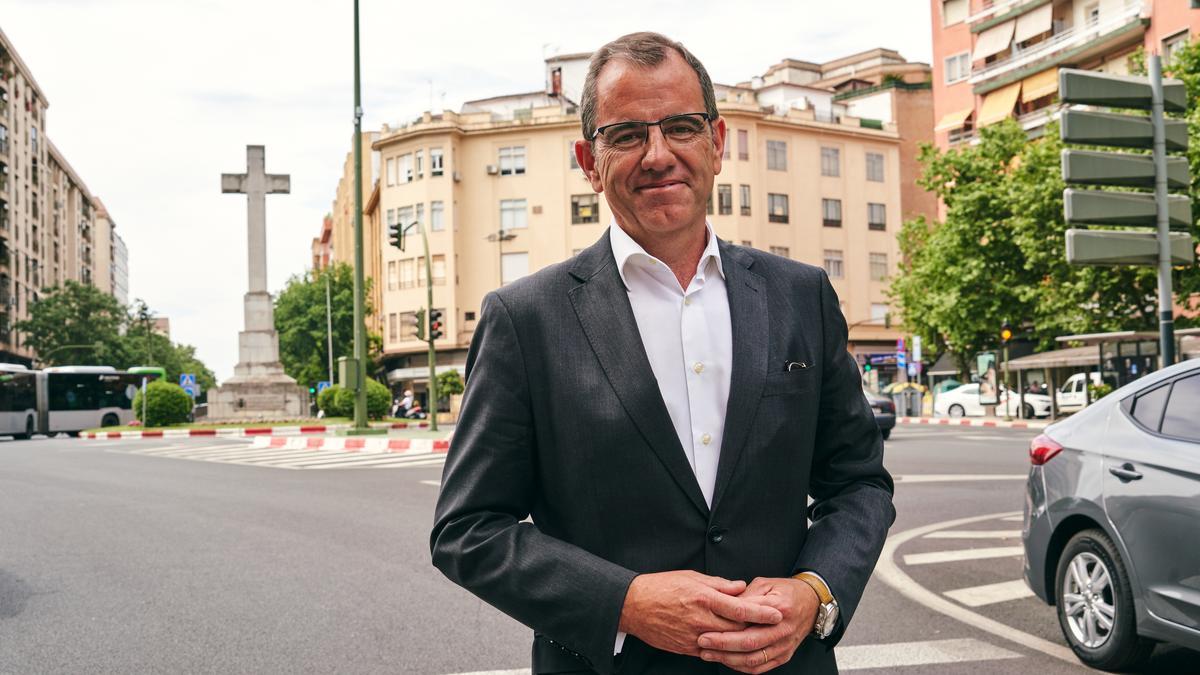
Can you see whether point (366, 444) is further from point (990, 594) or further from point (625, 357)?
point (625, 357)

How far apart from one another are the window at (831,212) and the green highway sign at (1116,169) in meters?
53.3

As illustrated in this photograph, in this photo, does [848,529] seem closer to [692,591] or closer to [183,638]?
[692,591]

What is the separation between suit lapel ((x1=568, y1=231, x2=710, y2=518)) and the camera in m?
1.87

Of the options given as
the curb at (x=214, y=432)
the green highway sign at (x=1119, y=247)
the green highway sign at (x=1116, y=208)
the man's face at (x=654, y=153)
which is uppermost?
the green highway sign at (x=1116, y=208)

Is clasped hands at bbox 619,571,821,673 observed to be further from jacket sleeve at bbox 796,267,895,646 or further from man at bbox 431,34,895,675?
jacket sleeve at bbox 796,267,895,646

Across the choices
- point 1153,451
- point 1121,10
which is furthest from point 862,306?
point 1153,451

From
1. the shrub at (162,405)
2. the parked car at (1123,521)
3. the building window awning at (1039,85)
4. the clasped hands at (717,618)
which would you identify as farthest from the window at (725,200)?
the clasped hands at (717,618)

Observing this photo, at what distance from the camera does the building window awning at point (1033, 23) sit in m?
44.8

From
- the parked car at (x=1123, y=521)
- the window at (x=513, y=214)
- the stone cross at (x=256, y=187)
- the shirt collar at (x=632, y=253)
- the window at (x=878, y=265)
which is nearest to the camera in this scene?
the shirt collar at (x=632, y=253)

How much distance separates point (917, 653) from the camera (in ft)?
18.2

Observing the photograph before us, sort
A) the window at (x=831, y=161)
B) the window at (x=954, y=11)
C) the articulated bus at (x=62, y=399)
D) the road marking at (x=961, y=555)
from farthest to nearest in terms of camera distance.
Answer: the window at (x=831, y=161) < the window at (x=954, y=11) < the articulated bus at (x=62, y=399) < the road marking at (x=961, y=555)

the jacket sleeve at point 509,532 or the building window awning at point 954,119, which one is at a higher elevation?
the building window awning at point 954,119

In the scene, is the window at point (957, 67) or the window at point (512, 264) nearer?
the window at point (957, 67)

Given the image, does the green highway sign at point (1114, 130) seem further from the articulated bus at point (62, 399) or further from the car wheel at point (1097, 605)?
the articulated bus at point (62, 399)
